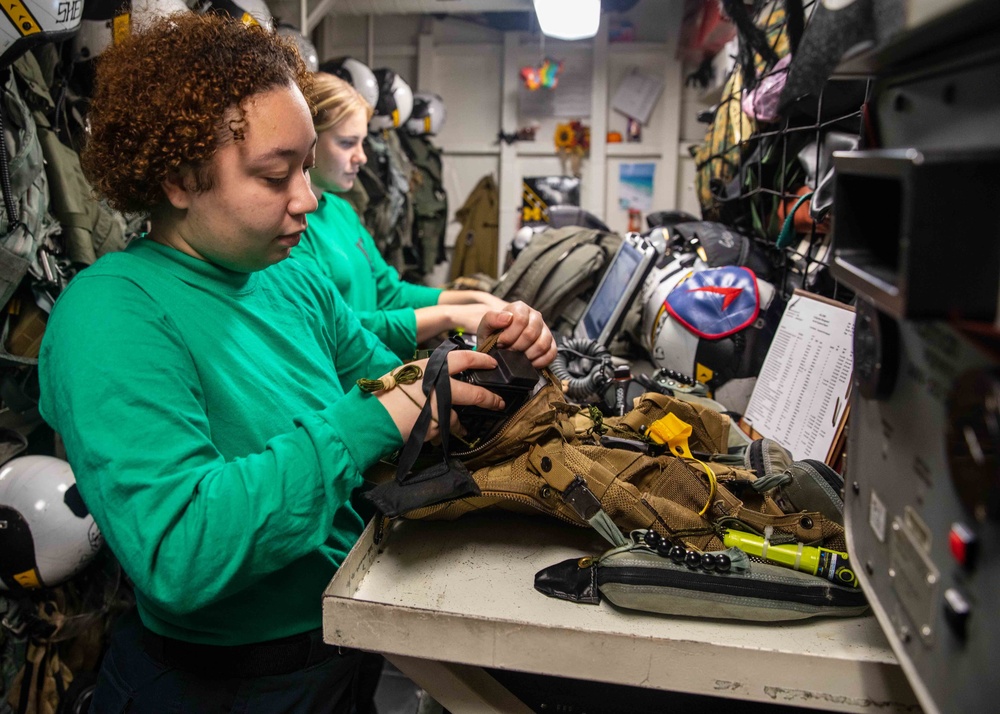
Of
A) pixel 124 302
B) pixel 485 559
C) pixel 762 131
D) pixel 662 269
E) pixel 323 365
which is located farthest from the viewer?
pixel 662 269

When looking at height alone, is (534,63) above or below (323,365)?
above

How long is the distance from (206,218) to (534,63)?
6112 mm

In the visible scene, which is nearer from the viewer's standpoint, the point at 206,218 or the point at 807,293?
the point at 206,218

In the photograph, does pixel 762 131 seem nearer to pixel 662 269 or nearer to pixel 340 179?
pixel 662 269

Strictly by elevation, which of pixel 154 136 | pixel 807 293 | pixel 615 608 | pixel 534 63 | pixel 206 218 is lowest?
pixel 615 608

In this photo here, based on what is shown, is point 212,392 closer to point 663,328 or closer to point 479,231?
point 663,328

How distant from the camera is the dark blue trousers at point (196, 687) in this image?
1121mm

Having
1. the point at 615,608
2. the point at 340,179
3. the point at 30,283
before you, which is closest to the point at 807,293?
the point at 615,608

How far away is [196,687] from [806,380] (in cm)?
133

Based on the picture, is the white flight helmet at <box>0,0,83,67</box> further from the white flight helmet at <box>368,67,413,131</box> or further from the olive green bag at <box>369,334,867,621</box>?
the white flight helmet at <box>368,67,413,131</box>

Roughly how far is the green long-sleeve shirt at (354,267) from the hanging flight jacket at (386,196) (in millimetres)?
1939

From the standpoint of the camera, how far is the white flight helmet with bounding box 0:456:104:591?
202 cm

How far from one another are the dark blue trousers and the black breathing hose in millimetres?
1046

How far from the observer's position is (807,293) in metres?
1.75
